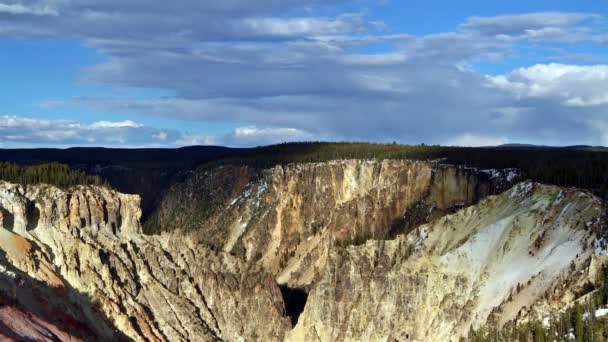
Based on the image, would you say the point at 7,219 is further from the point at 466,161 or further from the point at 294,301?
the point at 466,161

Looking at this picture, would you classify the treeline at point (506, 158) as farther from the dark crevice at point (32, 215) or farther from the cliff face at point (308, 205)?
the dark crevice at point (32, 215)

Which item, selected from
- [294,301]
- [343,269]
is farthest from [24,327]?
[294,301]

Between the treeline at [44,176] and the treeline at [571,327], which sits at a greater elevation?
the treeline at [44,176]

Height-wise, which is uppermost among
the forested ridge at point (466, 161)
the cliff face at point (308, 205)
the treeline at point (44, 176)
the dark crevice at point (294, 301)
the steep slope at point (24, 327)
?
the forested ridge at point (466, 161)

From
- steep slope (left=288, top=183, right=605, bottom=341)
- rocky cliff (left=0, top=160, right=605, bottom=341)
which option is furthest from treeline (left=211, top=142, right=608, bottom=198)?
steep slope (left=288, top=183, right=605, bottom=341)

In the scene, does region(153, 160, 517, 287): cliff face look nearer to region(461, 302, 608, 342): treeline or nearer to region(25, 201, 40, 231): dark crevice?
region(25, 201, 40, 231): dark crevice

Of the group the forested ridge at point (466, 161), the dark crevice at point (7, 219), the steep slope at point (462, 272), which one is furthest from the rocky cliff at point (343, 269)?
the forested ridge at point (466, 161)
